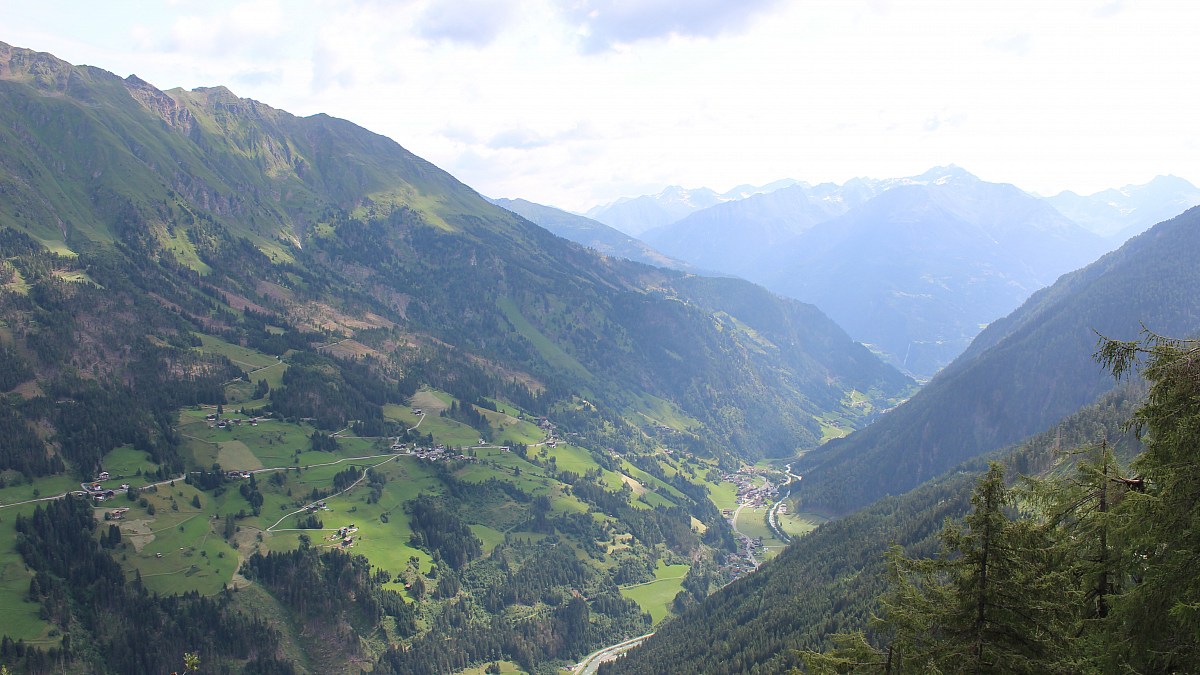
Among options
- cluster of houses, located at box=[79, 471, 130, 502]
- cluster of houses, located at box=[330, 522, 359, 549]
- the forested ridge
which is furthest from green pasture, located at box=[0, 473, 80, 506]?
the forested ridge

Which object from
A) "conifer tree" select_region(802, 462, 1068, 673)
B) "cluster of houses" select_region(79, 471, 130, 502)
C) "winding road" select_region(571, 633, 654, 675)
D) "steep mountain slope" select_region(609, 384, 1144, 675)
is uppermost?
"conifer tree" select_region(802, 462, 1068, 673)

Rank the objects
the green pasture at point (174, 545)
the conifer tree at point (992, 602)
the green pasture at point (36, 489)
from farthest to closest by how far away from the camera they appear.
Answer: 1. the green pasture at point (36, 489)
2. the green pasture at point (174, 545)
3. the conifer tree at point (992, 602)

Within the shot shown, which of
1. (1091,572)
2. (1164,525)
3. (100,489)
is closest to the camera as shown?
(1164,525)

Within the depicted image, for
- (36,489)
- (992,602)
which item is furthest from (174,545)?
(992,602)

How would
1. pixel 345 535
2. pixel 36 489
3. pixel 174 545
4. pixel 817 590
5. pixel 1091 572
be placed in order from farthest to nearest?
pixel 345 535 < pixel 36 489 < pixel 174 545 < pixel 817 590 < pixel 1091 572

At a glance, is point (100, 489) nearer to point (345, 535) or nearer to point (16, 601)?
point (16, 601)

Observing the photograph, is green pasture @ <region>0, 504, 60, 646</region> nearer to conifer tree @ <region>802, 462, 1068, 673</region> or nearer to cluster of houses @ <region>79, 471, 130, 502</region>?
cluster of houses @ <region>79, 471, 130, 502</region>

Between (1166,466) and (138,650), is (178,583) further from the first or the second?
(1166,466)

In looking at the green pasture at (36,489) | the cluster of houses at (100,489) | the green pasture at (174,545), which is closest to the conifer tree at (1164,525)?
the green pasture at (174,545)

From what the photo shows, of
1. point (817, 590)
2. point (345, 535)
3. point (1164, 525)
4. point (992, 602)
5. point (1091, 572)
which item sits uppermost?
point (1164, 525)

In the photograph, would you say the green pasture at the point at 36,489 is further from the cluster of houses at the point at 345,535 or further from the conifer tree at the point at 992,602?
the conifer tree at the point at 992,602

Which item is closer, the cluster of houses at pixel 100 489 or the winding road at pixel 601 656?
the cluster of houses at pixel 100 489

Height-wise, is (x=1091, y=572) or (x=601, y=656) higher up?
(x=1091, y=572)
